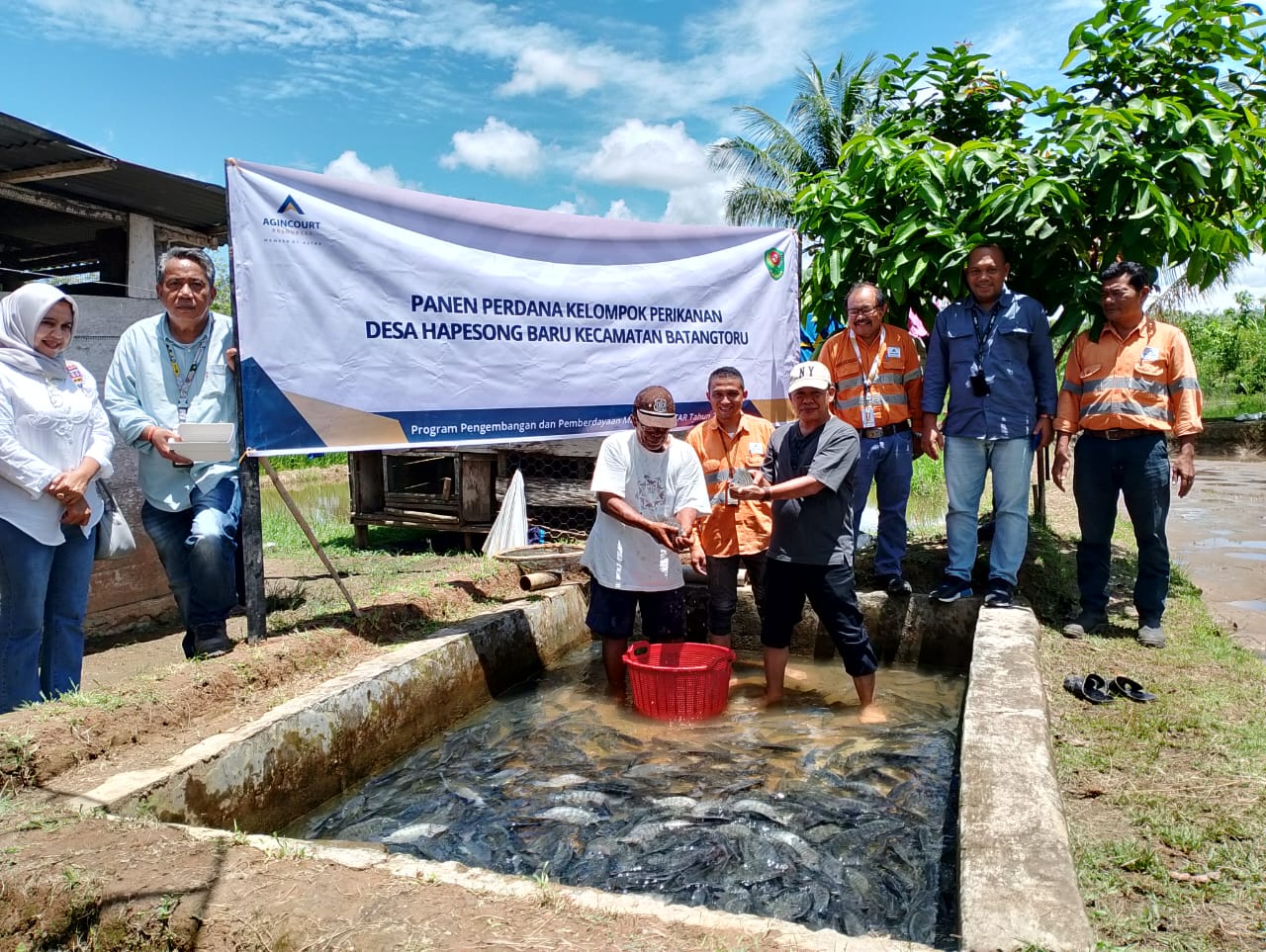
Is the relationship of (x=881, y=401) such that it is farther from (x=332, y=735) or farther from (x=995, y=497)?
(x=332, y=735)

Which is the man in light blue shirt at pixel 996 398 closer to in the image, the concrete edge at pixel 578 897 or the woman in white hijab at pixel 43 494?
the concrete edge at pixel 578 897

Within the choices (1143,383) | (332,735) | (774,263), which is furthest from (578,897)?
(774,263)

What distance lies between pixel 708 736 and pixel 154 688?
2643 millimetres

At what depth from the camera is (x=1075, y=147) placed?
5.43m

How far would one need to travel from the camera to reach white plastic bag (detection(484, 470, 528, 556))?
8.20m

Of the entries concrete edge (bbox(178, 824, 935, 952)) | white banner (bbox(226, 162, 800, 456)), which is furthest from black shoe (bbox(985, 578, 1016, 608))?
concrete edge (bbox(178, 824, 935, 952))

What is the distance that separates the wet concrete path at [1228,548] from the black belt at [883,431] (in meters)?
2.45

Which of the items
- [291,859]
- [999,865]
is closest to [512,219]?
[291,859]

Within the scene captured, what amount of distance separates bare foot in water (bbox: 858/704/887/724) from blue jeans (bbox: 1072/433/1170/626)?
169 cm

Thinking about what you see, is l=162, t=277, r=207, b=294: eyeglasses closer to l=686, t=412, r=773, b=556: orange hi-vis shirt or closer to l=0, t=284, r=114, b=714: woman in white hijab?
l=0, t=284, r=114, b=714: woman in white hijab

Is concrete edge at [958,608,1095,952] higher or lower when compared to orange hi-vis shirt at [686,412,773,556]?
lower

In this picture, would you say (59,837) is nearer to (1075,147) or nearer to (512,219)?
(512,219)

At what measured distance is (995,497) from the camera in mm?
5426

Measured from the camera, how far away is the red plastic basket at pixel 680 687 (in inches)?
186
